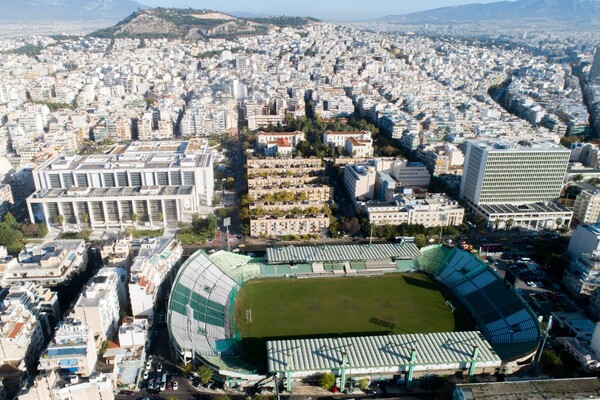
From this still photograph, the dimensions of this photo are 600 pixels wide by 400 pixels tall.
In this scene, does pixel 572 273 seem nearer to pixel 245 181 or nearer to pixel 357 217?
pixel 357 217

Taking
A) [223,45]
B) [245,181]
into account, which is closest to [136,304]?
[245,181]

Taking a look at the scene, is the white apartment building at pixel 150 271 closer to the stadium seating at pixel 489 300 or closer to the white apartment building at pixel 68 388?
the white apartment building at pixel 68 388

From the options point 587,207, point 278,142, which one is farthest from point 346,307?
point 278,142

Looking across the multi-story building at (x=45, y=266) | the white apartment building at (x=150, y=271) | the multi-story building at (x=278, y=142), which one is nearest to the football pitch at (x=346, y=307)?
the white apartment building at (x=150, y=271)

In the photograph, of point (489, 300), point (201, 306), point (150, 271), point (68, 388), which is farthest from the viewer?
point (489, 300)

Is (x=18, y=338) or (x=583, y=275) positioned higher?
(x=18, y=338)

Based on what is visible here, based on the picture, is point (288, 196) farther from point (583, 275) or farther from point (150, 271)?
point (583, 275)

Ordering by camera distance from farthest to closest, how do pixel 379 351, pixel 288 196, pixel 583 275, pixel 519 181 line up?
1. pixel 288 196
2. pixel 519 181
3. pixel 583 275
4. pixel 379 351

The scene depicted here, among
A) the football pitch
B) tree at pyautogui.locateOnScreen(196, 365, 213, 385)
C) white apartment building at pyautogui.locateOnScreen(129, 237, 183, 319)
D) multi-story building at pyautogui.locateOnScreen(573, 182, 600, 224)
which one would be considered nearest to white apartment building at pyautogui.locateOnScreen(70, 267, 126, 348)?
white apartment building at pyautogui.locateOnScreen(129, 237, 183, 319)
